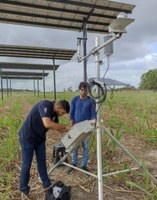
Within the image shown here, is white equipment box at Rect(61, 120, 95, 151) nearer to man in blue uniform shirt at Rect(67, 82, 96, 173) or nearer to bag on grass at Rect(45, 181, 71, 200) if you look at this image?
bag on grass at Rect(45, 181, 71, 200)

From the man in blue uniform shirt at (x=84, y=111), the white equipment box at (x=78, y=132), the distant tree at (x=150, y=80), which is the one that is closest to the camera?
the white equipment box at (x=78, y=132)

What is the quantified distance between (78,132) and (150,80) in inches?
2396

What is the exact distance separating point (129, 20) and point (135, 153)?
297 cm

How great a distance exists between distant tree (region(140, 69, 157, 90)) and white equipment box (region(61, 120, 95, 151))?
195 ft

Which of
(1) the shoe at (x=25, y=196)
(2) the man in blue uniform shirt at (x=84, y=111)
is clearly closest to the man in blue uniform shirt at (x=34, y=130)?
(1) the shoe at (x=25, y=196)

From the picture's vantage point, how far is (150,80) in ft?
201

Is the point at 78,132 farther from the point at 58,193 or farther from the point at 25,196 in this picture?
the point at 25,196

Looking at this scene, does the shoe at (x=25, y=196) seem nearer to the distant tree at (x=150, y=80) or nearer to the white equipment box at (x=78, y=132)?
the white equipment box at (x=78, y=132)

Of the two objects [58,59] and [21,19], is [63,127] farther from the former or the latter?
[58,59]

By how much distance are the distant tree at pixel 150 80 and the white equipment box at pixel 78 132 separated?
59.3m

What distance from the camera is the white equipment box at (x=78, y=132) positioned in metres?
2.96

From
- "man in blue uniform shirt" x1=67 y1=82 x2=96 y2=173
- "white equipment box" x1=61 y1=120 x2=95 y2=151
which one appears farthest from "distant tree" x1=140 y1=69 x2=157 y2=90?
"white equipment box" x1=61 y1=120 x2=95 y2=151

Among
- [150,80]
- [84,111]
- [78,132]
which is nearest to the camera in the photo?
[78,132]

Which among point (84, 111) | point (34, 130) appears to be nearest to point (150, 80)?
point (84, 111)
